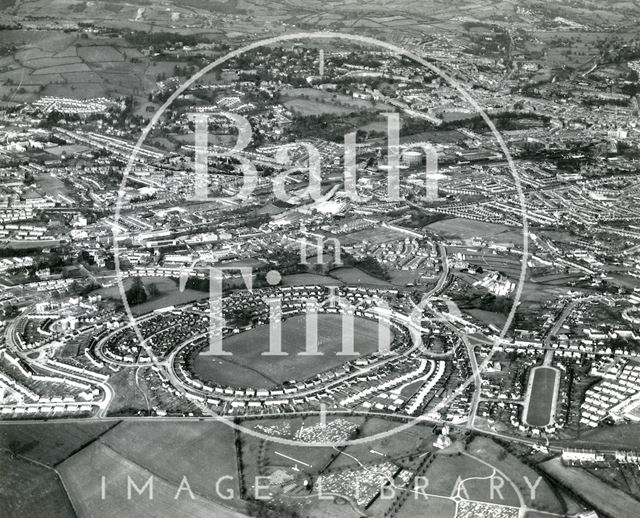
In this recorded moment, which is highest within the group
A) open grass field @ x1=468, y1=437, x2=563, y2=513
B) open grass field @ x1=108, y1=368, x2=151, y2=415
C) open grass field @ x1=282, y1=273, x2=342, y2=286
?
open grass field @ x1=282, y1=273, x2=342, y2=286

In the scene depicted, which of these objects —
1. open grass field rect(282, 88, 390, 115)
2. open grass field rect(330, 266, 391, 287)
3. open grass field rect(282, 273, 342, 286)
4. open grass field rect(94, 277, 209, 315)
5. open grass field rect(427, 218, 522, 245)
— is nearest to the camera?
open grass field rect(94, 277, 209, 315)

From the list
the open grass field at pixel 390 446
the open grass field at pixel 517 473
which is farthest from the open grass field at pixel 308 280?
the open grass field at pixel 517 473

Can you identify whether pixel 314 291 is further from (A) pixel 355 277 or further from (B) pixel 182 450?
(B) pixel 182 450

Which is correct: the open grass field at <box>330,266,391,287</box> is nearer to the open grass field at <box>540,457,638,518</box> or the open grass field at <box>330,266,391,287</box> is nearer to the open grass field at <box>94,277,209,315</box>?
the open grass field at <box>94,277,209,315</box>

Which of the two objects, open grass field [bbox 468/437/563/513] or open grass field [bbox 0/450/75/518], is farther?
open grass field [bbox 468/437/563/513]

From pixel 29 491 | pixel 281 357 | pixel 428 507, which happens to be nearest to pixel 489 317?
pixel 281 357

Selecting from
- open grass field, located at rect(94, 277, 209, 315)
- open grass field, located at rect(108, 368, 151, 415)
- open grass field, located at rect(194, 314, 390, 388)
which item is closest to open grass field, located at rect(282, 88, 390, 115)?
open grass field, located at rect(94, 277, 209, 315)
